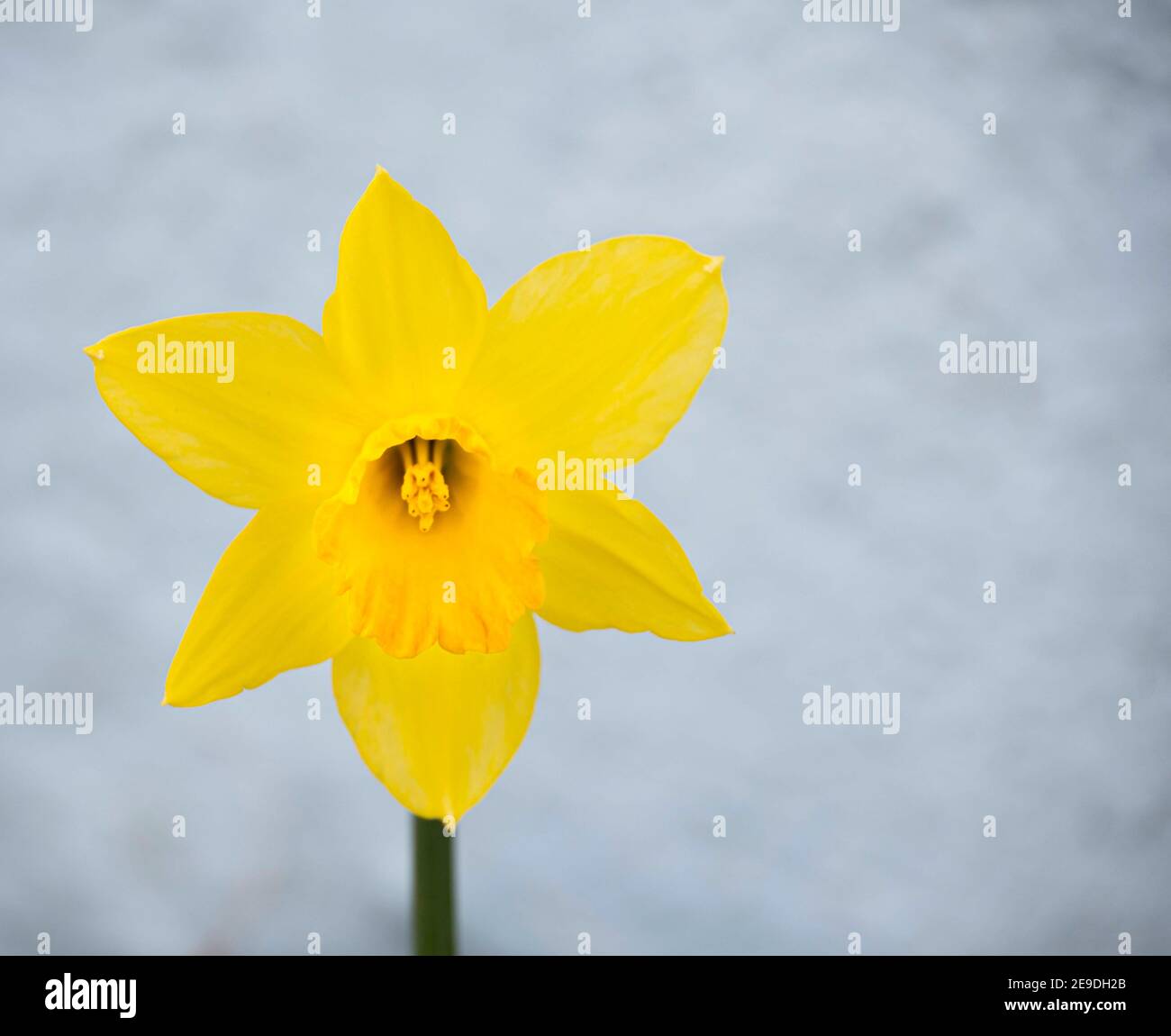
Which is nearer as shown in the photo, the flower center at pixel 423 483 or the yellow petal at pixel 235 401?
the yellow petal at pixel 235 401

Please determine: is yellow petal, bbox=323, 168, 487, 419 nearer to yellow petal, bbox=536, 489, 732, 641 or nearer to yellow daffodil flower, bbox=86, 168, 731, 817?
yellow daffodil flower, bbox=86, 168, 731, 817

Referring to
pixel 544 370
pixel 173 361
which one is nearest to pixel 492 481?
pixel 544 370

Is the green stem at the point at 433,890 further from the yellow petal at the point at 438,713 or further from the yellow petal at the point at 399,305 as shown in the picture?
the yellow petal at the point at 399,305

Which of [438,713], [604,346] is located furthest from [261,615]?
[604,346]

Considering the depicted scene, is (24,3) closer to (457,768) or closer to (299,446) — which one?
(299,446)

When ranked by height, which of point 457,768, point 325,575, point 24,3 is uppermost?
point 24,3

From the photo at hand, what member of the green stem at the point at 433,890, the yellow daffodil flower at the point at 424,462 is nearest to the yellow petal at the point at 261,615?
the yellow daffodil flower at the point at 424,462
